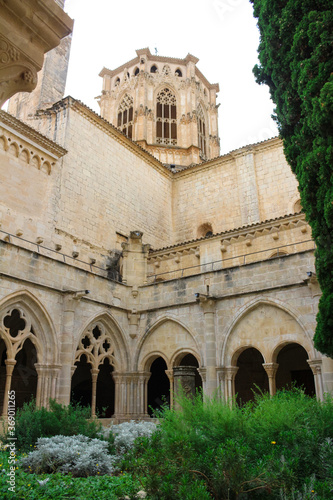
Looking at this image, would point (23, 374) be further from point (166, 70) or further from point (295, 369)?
point (166, 70)

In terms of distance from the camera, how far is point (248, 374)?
13.1 m

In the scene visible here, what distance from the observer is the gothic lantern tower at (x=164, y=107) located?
77.6 feet

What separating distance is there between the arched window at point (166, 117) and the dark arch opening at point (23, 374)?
15.7 metres

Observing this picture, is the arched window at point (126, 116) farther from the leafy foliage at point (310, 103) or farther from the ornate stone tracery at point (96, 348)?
the leafy foliage at point (310, 103)

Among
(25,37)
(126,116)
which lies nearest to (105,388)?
(25,37)

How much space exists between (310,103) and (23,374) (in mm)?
10316

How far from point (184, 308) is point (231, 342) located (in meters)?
1.54

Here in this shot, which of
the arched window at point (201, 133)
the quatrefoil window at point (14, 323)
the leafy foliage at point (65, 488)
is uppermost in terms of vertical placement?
the arched window at point (201, 133)

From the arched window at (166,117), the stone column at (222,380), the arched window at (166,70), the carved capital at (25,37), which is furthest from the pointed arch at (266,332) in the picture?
the arched window at (166,70)

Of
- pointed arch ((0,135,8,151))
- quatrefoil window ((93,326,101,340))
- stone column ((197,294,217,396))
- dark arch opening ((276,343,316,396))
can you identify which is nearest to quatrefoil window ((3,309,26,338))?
quatrefoil window ((93,326,101,340))

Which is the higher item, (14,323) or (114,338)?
(14,323)

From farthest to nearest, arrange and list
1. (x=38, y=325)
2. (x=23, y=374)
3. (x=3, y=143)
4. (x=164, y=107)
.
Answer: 1. (x=164, y=107)
2. (x=23, y=374)
3. (x=3, y=143)
4. (x=38, y=325)

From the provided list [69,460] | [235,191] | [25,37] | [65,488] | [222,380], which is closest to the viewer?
[25,37]

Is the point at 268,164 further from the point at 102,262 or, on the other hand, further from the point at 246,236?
the point at 102,262
